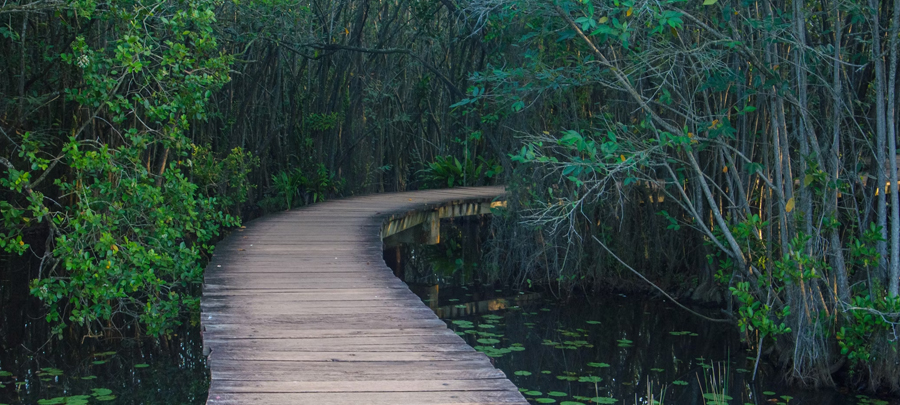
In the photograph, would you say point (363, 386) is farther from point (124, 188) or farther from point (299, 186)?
point (299, 186)

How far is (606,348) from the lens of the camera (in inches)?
273

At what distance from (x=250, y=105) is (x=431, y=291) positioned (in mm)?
4594

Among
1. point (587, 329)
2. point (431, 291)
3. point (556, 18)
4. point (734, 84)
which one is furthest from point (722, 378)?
point (431, 291)

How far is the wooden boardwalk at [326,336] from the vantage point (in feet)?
9.72

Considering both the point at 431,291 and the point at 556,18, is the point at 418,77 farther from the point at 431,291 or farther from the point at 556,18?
the point at 556,18

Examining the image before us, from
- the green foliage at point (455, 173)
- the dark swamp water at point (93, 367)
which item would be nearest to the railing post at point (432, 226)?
the green foliage at point (455, 173)

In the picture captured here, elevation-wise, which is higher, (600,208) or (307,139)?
(307,139)

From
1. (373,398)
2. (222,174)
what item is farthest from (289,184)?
(373,398)

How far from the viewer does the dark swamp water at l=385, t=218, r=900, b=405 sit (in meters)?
5.71

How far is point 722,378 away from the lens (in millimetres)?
6180

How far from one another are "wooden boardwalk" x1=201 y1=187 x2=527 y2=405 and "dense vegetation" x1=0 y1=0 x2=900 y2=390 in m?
0.77

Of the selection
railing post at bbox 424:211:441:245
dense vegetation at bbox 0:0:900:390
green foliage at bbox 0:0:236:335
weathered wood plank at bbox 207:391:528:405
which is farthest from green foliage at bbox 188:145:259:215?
weathered wood plank at bbox 207:391:528:405

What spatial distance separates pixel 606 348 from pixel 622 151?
73.0 inches

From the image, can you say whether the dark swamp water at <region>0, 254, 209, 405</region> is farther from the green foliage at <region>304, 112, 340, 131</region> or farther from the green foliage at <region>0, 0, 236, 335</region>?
the green foliage at <region>304, 112, 340, 131</region>
